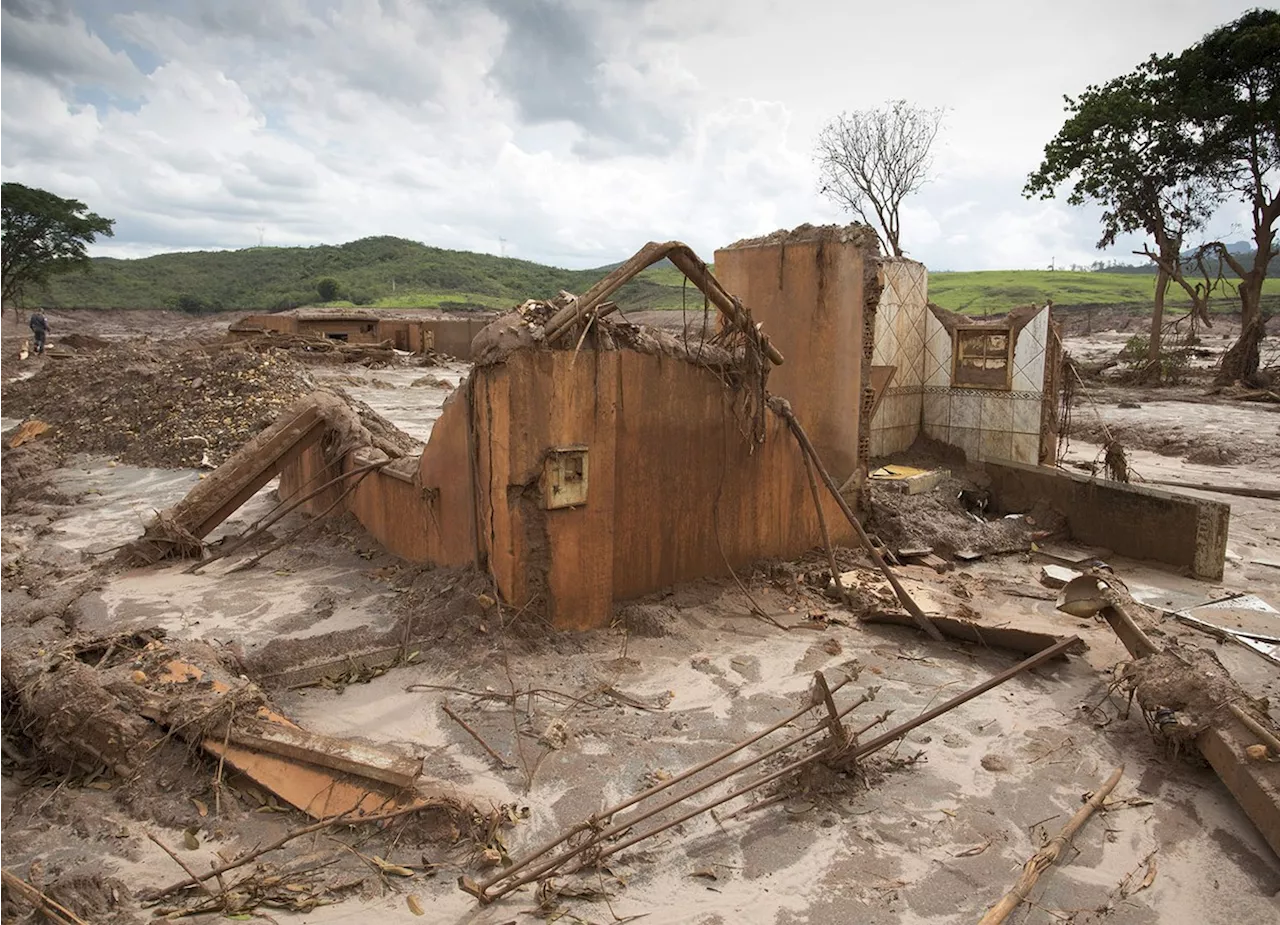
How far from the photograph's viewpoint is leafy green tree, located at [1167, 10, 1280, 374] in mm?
18406

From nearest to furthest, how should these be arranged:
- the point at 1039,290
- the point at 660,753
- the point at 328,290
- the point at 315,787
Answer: the point at 315,787, the point at 660,753, the point at 1039,290, the point at 328,290

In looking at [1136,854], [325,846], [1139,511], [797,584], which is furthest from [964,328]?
[325,846]

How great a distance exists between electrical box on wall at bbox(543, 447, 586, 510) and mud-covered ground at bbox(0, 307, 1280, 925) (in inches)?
31.2

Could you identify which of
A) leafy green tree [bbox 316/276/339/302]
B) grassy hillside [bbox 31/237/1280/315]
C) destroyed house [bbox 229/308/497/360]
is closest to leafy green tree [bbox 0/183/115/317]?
destroyed house [bbox 229/308/497/360]

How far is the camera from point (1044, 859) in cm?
331

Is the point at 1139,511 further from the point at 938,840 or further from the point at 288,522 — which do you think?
the point at 288,522

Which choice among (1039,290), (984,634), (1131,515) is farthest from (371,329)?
(1039,290)

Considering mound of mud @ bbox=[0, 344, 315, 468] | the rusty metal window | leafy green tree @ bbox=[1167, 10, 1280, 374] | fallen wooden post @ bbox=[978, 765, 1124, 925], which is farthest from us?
leafy green tree @ bbox=[1167, 10, 1280, 374]

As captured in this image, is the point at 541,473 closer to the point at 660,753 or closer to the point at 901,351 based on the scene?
the point at 660,753

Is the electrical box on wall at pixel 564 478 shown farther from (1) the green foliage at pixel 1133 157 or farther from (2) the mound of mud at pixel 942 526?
(1) the green foliage at pixel 1133 157

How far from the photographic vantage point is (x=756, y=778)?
397 centimetres

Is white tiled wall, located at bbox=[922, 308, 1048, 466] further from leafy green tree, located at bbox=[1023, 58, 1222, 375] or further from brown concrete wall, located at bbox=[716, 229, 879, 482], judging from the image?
leafy green tree, located at bbox=[1023, 58, 1222, 375]

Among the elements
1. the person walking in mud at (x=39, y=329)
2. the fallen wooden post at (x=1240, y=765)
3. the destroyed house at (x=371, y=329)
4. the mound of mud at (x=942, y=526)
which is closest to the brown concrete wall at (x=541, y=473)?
the fallen wooden post at (x=1240, y=765)

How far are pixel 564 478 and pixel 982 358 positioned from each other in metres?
6.87
